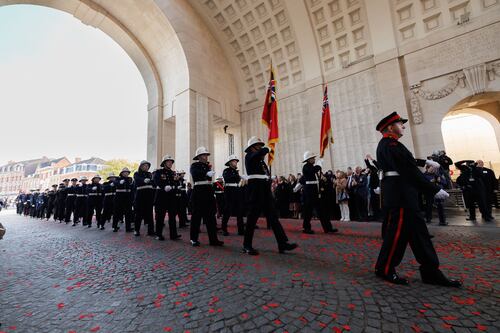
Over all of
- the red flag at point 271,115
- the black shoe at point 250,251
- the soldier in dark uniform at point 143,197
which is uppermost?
the red flag at point 271,115

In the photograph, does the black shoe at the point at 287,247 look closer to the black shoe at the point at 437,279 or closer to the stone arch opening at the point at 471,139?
the black shoe at the point at 437,279

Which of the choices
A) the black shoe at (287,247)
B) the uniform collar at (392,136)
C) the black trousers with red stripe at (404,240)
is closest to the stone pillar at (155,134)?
the black shoe at (287,247)

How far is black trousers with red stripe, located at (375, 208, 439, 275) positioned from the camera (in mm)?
2820

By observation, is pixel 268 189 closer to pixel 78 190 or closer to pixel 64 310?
pixel 64 310

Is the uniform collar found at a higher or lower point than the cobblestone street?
higher

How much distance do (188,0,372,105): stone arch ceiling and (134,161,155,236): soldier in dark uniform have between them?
12726mm

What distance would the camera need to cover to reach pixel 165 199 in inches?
269

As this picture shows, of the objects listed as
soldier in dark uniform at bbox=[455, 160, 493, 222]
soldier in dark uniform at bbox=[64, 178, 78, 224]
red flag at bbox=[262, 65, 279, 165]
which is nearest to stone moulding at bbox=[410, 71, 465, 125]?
soldier in dark uniform at bbox=[455, 160, 493, 222]

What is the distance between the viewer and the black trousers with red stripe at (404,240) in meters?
2.82

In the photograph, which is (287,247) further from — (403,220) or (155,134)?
(155,134)

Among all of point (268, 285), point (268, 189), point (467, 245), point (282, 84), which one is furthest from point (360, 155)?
point (268, 285)

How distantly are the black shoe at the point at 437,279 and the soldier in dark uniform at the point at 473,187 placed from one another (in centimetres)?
670

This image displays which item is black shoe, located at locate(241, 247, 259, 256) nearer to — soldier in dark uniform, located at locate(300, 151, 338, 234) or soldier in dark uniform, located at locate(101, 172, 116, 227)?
soldier in dark uniform, located at locate(300, 151, 338, 234)

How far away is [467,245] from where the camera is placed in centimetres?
452
